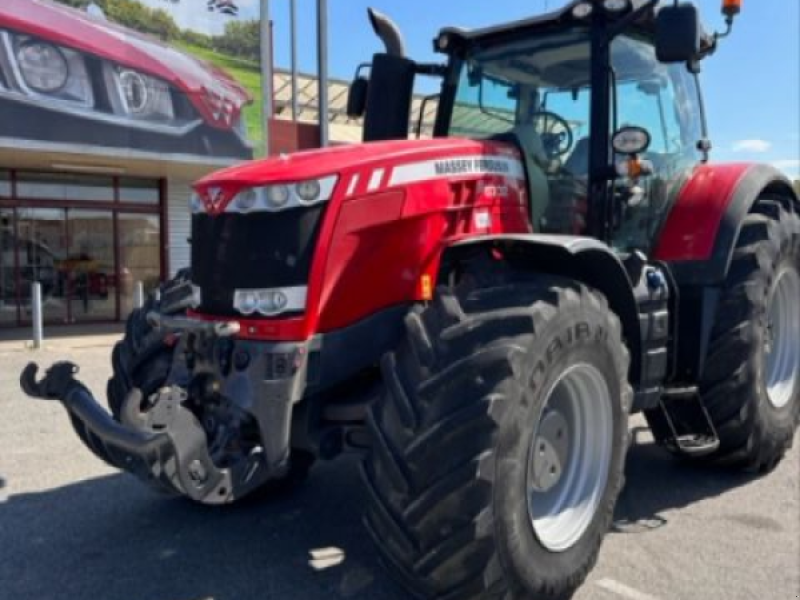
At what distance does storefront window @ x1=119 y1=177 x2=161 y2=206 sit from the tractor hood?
40.2 ft

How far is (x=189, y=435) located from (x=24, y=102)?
10.2 meters

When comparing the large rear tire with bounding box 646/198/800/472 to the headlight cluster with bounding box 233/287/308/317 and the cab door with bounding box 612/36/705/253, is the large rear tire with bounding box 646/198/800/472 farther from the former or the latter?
the headlight cluster with bounding box 233/287/308/317

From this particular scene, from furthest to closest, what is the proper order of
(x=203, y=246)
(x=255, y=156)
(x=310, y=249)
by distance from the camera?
(x=255, y=156) < (x=203, y=246) < (x=310, y=249)

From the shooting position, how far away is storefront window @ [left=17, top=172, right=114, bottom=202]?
13688 mm

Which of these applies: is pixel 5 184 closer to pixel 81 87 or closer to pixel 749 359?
pixel 81 87

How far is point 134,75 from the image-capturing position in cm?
1249

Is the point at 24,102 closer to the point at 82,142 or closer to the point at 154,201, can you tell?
the point at 82,142

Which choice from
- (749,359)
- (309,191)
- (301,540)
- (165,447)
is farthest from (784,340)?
(165,447)

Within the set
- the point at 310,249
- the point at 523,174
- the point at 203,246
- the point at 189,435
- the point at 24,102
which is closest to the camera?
the point at 189,435

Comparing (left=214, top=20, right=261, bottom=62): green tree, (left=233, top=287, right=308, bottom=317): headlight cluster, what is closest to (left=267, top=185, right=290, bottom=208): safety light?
(left=233, top=287, right=308, bottom=317): headlight cluster

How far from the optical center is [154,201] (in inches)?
600

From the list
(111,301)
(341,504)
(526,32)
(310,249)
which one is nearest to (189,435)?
(310,249)

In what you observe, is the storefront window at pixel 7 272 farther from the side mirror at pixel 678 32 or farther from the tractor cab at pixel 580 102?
the side mirror at pixel 678 32

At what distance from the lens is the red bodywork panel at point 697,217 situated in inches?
177
